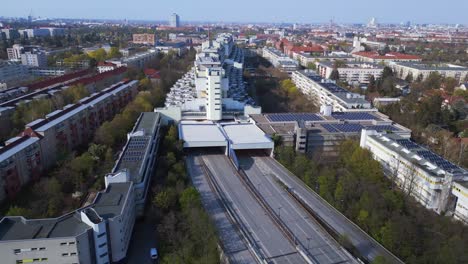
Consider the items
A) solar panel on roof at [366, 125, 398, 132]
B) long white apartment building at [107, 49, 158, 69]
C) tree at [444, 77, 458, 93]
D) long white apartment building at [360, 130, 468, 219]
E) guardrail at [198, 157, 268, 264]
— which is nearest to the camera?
guardrail at [198, 157, 268, 264]

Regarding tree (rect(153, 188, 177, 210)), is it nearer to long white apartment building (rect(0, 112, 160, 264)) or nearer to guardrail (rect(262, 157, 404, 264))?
long white apartment building (rect(0, 112, 160, 264))

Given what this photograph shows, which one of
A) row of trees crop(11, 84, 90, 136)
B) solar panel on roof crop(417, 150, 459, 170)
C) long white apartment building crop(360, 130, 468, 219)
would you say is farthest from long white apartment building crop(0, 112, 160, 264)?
solar panel on roof crop(417, 150, 459, 170)

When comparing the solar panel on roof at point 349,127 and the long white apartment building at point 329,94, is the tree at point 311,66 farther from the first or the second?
the solar panel on roof at point 349,127

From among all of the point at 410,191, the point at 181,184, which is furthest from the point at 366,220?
the point at 181,184

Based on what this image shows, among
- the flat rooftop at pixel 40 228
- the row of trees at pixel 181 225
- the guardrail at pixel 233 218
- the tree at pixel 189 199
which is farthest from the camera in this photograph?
the tree at pixel 189 199

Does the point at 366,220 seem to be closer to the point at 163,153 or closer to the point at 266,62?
the point at 163,153

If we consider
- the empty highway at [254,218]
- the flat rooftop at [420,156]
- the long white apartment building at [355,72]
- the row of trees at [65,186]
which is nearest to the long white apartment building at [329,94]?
the long white apartment building at [355,72]
